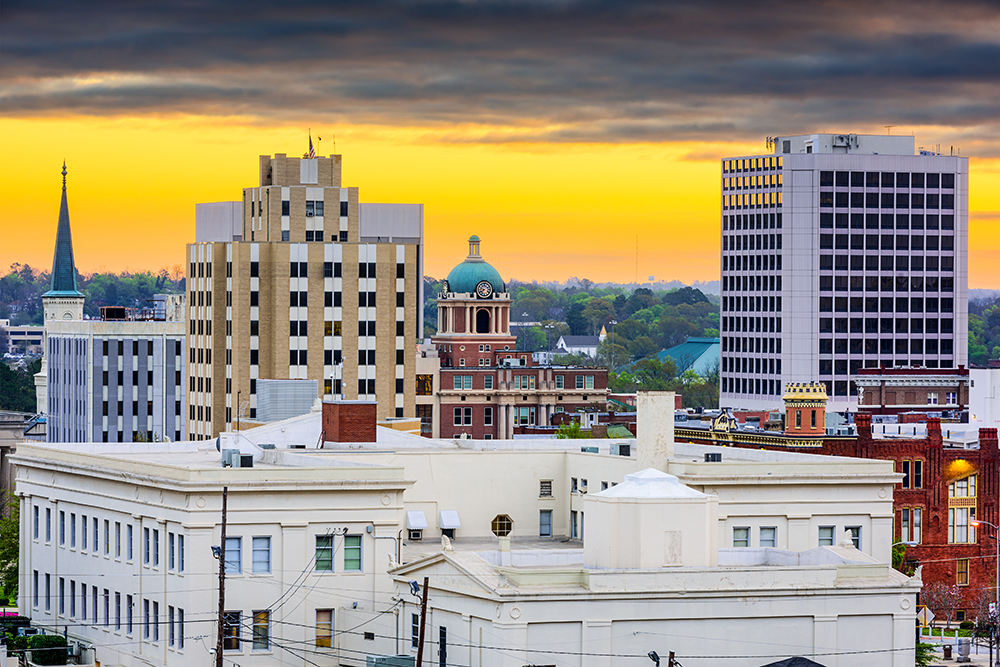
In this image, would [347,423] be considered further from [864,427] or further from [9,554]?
[864,427]

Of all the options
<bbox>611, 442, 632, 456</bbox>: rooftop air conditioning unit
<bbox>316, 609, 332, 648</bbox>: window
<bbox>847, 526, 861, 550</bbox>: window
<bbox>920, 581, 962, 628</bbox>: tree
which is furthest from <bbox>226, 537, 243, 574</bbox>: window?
<bbox>920, 581, 962, 628</bbox>: tree

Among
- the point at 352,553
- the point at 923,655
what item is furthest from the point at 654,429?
the point at 923,655

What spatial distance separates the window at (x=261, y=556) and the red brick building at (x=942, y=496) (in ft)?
193

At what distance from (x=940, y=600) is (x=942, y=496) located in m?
7.63

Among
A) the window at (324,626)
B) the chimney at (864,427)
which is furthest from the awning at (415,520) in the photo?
the chimney at (864,427)

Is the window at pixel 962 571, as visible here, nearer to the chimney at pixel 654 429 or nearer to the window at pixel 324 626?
the chimney at pixel 654 429

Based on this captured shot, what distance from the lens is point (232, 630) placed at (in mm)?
89562

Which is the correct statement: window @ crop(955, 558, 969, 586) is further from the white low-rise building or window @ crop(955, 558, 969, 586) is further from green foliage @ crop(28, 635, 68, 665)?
green foliage @ crop(28, 635, 68, 665)

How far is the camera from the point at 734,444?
488 feet

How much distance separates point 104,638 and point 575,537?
24.3 m

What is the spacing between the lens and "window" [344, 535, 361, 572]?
91.7 meters

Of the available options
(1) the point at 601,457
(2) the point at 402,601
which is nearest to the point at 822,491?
(1) the point at 601,457

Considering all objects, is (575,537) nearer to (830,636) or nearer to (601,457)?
(601,457)

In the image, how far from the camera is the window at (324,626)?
299 ft
